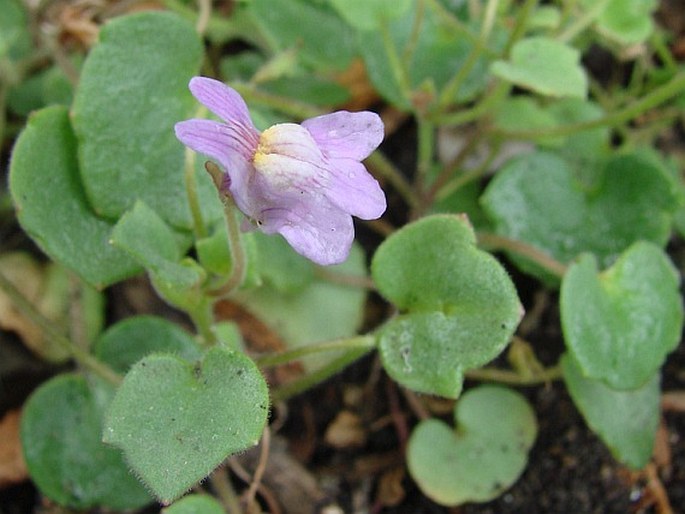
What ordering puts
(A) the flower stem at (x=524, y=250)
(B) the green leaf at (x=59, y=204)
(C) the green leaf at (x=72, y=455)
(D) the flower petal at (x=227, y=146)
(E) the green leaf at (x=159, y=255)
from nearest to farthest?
(D) the flower petal at (x=227, y=146)
(E) the green leaf at (x=159, y=255)
(B) the green leaf at (x=59, y=204)
(C) the green leaf at (x=72, y=455)
(A) the flower stem at (x=524, y=250)

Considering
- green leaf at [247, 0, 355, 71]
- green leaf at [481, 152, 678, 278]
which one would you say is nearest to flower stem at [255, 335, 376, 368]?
green leaf at [481, 152, 678, 278]

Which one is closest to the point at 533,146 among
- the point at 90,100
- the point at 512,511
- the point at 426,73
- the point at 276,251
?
the point at 426,73

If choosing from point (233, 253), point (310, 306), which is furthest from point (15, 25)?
point (233, 253)

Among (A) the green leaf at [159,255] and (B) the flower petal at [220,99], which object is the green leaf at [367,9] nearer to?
(A) the green leaf at [159,255]

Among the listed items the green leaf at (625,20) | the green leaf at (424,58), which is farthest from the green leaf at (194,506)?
the green leaf at (625,20)

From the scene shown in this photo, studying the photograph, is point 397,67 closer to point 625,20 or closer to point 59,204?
point 625,20

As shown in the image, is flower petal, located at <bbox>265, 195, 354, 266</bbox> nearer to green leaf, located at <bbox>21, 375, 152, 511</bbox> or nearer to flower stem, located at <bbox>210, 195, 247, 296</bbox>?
flower stem, located at <bbox>210, 195, 247, 296</bbox>

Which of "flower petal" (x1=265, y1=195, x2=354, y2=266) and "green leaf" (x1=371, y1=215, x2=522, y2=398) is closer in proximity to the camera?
"flower petal" (x1=265, y1=195, x2=354, y2=266)
